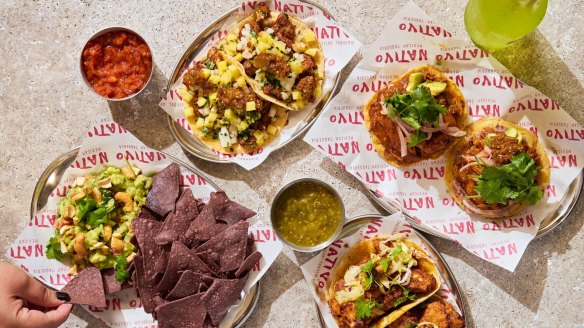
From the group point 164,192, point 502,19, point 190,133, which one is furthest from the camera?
point 190,133

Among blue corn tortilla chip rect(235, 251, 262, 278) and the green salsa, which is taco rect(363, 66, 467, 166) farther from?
blue corn tortilla chip rect(235, 251, 262, 278)

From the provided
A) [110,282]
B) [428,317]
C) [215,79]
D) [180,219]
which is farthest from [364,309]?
[215,79]

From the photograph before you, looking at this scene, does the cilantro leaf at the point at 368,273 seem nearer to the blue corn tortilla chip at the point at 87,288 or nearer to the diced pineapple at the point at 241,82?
the diced pineapple at the point at 241,82

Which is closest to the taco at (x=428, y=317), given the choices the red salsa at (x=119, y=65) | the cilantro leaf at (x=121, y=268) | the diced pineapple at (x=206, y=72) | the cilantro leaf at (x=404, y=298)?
the cilantro leaf at (x=404, y=298)

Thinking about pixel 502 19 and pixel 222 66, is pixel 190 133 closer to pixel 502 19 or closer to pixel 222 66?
pixel 222 66

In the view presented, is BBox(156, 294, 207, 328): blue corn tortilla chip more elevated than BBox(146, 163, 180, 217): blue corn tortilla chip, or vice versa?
BBox(146, 163, 180, 217): blue corn tortilla chip

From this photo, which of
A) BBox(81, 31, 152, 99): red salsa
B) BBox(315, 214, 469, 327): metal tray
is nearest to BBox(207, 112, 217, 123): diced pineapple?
BBox(81, 31, 152, 99): red salsa
